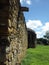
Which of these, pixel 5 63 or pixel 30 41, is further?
pixel 30 41

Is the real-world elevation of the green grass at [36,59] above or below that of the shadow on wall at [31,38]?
below

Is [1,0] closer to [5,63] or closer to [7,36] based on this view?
[7,36]

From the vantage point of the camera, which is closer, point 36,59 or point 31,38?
point 36,59

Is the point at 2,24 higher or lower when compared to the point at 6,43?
higher

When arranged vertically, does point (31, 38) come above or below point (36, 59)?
above

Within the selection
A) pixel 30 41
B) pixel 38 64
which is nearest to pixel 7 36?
pixel 38 64

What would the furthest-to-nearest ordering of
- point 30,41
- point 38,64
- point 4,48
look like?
point 30,41
point 38,64
point 4,48

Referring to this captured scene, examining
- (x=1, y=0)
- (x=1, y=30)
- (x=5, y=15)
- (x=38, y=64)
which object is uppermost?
(x=1, y=0)

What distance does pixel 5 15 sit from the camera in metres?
6.13

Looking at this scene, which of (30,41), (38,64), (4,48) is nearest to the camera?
(4,48)

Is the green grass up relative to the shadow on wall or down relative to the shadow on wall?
down

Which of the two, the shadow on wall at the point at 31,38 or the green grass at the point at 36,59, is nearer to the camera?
the green grass at the point at 36,59

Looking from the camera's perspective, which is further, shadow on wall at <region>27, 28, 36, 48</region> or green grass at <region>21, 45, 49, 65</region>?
shadow on wall at <region>27, 28, 36, 48</region>

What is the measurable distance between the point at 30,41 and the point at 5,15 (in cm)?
2322
